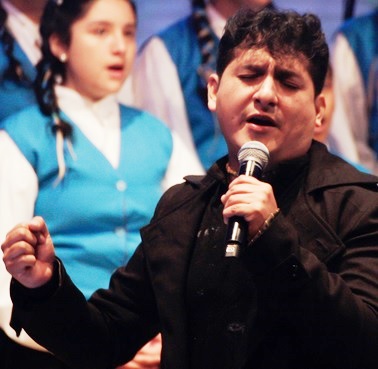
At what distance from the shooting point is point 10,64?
2576 mm

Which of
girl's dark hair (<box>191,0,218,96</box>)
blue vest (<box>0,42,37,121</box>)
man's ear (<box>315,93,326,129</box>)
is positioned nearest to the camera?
man's ear (<box>315,93,326,129</box>)

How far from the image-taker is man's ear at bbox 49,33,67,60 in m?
2.64

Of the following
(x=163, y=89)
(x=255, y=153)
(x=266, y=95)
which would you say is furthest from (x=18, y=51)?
(x=255, y=153)

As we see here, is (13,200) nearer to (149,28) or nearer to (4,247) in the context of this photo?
(149,28)

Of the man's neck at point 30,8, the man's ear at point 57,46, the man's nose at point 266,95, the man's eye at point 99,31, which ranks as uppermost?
the man's neck at point 30,8

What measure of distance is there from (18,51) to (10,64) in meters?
0.05

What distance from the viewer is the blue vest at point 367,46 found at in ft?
9.75

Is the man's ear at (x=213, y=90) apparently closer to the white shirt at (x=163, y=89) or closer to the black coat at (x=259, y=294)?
the black coat at (x=259, y=294)

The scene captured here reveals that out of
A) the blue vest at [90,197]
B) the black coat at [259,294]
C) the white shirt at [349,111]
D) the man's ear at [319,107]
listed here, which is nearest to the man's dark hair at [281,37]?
the man's ear at [319,107]

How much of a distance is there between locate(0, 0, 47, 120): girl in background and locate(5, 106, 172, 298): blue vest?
5cm

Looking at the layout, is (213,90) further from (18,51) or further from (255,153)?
(18,51)

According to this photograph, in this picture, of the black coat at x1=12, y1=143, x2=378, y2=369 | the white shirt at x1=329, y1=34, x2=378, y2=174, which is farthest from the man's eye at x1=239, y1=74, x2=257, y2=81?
the white shirt at x1=329, y1=34, x2=378, y2=174

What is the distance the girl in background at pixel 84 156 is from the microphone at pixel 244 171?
105 cm

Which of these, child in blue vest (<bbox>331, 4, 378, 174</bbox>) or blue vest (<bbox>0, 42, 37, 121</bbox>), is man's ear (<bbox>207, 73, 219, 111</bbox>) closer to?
blue vest (<bbox>0, 42, 37, 121</bbox>)
